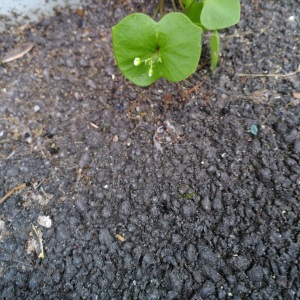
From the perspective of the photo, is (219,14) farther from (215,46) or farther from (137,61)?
(137,61)

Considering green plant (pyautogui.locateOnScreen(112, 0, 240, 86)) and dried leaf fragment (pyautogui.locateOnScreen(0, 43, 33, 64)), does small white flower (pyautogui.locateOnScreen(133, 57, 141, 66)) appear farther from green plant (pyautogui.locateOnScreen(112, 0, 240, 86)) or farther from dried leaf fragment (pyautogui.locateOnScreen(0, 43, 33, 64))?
dried leaf fragment (pyautogui.locateOnScreen(0, 43, 33, 64))

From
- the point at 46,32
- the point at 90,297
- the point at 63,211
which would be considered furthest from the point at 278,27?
the point at 90,297

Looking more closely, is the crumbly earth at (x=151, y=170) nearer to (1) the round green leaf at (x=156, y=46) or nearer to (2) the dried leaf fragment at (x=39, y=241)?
(2) the dried leaf fragment at (x=39, y=241)

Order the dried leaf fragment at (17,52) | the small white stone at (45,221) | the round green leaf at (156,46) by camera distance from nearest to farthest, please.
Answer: the round green leaf at (156,46) → the small white stone at (45,221) → the dried leaf fragment at (17,52)

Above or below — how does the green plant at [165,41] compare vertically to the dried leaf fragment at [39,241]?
above

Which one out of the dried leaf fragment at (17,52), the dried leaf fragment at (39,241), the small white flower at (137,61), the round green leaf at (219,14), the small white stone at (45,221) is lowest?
the dried leaf fragment at (39,241)

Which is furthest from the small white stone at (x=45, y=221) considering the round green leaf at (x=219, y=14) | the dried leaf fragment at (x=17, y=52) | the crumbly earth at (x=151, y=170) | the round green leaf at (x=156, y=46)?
the round green leaf at (x=219, y=14)

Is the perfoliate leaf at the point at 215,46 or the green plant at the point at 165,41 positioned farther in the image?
the perfoliate leaf at the point at 215,46

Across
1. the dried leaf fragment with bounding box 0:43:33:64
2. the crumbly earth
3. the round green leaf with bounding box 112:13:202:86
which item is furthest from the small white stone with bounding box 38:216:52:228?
the dried leaf fragment with bounding box 0:43:33:64
